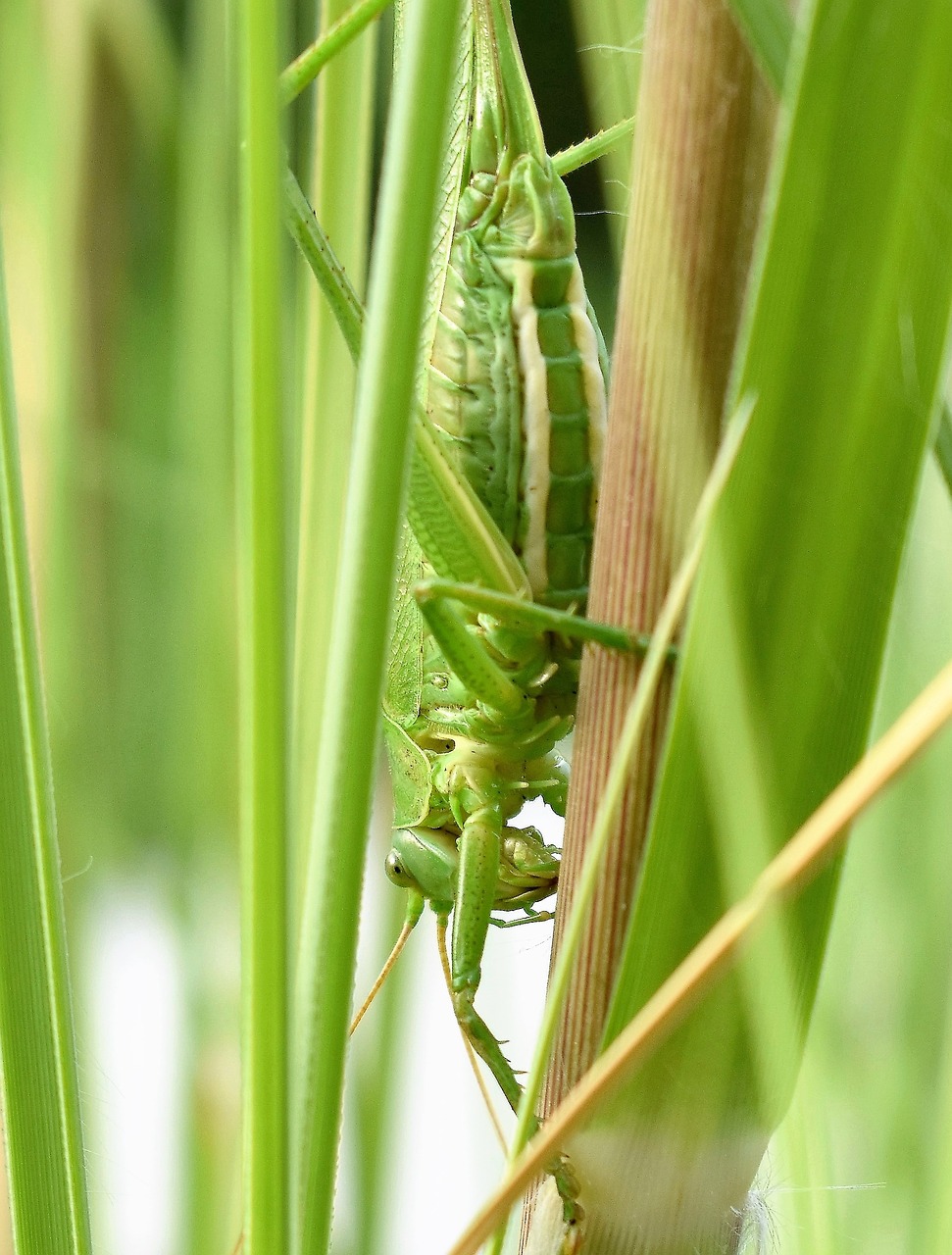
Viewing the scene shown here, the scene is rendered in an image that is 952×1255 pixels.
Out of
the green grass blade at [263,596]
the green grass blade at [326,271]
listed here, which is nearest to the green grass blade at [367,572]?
the green grass blade at [263,596]

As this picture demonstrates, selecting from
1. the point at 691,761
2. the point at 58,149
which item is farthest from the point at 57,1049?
the point at 58,149

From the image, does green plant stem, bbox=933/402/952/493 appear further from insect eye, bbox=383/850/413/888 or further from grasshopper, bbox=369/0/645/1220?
insect eye, bbox=383/850/413/888

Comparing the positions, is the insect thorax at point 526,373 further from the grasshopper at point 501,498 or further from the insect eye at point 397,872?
the insect eye at point 397,872

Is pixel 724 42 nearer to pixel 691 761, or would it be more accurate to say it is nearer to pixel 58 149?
pixel 691 761

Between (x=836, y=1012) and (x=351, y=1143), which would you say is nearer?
(x=836, y=1012)

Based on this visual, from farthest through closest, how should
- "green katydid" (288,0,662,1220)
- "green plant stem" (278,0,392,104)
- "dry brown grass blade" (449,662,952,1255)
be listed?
1. "green katydid" (288,0,662,1220)
2. "green plant stem" (278,0,392,104)
3. "dry brown grass blade" (449,662,952,1255)

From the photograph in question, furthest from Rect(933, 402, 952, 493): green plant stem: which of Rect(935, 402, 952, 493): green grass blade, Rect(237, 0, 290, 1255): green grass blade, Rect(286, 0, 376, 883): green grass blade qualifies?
Rect(286, 0, 376, 883): green grass blade

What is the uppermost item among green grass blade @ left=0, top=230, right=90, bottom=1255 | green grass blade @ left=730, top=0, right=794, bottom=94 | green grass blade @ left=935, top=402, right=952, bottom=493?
green grass blade @ left=730, top=0, right=794, bottom=94
